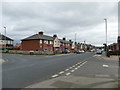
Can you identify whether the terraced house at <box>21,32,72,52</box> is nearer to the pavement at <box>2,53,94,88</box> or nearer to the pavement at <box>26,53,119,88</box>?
the pavement at <box>2,53,94,88</box>

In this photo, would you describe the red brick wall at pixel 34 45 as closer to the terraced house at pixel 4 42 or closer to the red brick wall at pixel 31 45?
the red brick wall at pixel 31 45

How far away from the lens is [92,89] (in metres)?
4.20

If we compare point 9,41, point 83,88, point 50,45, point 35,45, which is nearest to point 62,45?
point 50,45

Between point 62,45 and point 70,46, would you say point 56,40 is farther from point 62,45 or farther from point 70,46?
point 70,46

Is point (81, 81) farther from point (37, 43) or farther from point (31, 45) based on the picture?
point (31, 45)

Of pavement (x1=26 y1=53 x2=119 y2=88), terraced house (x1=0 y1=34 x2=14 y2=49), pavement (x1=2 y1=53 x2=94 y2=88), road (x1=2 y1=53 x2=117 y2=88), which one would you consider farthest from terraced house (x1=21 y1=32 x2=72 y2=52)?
pavement (x1=26 y1=53 x2=119 y2=88)

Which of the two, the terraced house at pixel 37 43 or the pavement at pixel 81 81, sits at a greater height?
the terraced house at pixel 37 43

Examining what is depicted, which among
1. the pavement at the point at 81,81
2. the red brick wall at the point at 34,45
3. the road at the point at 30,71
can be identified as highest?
the red brick wall at the point at 34,45

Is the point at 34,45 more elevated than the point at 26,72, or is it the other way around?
the point at 34,45

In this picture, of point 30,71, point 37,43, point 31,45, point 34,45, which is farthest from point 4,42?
point 30,71

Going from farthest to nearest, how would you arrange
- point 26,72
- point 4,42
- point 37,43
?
point 4,42
point 37,43
point 26,72

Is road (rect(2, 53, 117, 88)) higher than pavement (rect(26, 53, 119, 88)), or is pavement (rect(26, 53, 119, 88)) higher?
pavement (rect(26, 53, 119, 88))

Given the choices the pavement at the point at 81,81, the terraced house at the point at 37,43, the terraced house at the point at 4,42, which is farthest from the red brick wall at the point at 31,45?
the pavement at the point at 81,81

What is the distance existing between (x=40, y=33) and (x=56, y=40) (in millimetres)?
8744
